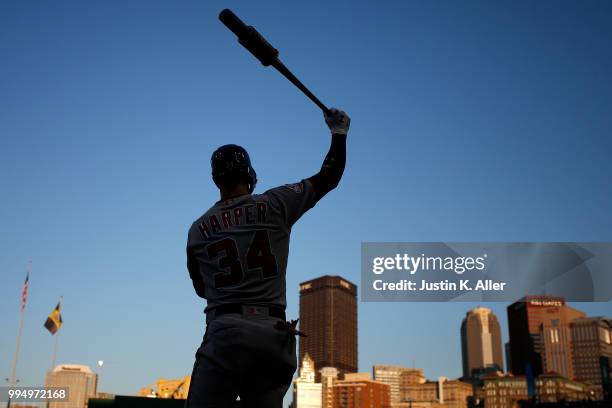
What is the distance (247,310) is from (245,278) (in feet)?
0.63

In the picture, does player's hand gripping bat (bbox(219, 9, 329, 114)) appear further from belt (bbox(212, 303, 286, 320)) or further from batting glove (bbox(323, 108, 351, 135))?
belt (bbox(212, 303, 286, 320))

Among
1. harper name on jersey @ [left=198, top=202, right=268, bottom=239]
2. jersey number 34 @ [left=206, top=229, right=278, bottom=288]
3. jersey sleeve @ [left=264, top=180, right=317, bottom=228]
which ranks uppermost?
jersey sleeve @ [left=264, top=180, right=317, bottom=228]

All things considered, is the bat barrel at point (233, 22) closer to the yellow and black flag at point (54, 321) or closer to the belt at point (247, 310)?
the belt at point (247, 310)

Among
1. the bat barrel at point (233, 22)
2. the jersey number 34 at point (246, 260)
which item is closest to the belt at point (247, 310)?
the jersey number 34 at point (246, 260)

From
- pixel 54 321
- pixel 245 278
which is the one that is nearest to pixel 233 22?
pixel 245 278

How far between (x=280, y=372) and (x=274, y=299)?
42 centimetres

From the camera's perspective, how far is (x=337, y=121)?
4570mm

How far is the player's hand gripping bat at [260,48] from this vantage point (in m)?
4.36

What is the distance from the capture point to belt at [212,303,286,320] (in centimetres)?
379

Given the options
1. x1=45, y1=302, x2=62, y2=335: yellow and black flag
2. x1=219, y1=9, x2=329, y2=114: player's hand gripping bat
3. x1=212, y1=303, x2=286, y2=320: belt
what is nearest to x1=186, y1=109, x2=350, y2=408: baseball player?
x1=212, y1=303, x2=286, y2=320: belt

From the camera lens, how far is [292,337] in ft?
12.4

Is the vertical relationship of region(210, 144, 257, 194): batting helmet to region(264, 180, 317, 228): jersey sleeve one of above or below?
above

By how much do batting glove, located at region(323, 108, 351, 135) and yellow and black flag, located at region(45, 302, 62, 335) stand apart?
6551 cm

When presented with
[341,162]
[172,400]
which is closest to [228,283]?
[341,162]
